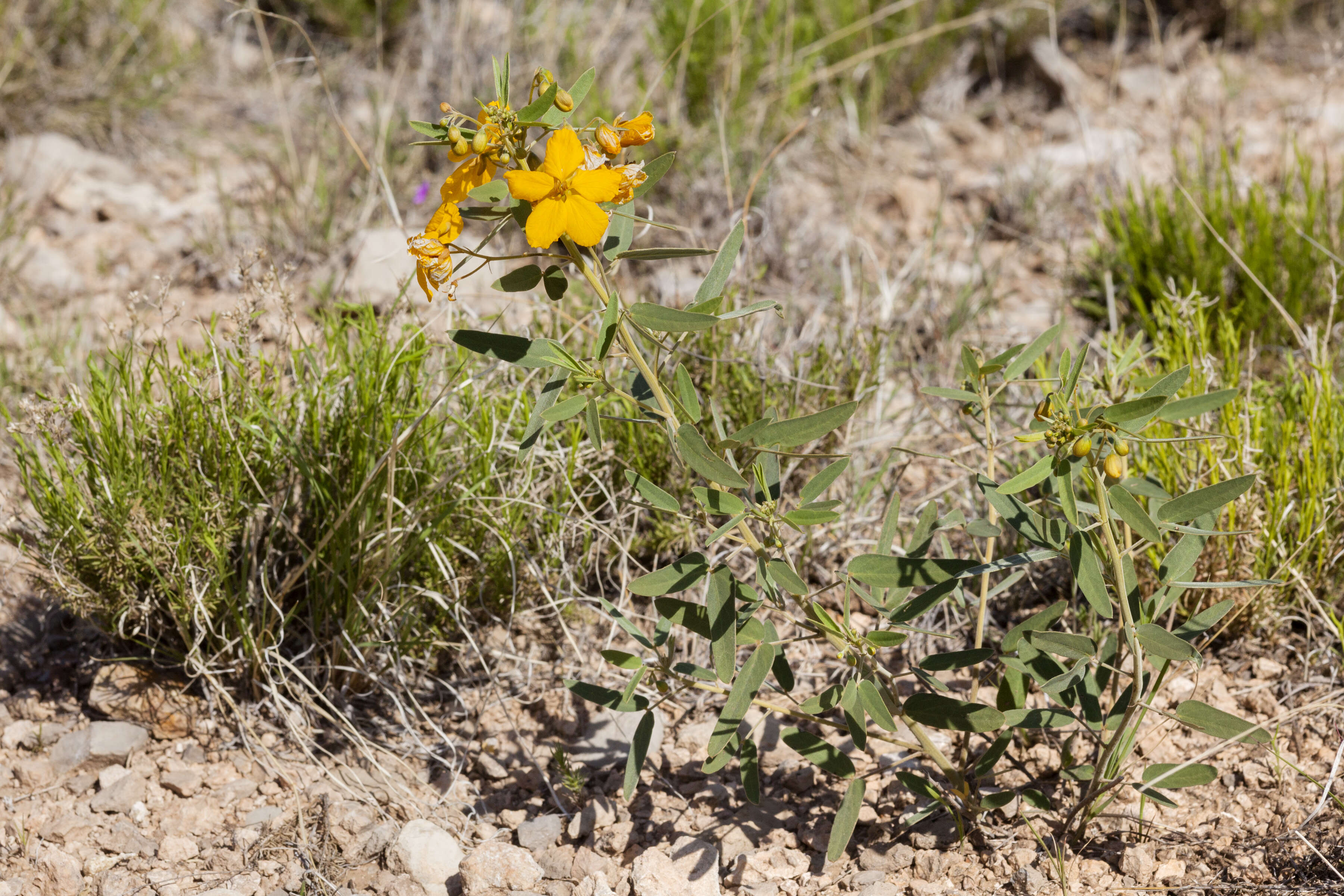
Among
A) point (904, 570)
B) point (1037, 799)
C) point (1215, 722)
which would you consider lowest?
point (1037, 799)

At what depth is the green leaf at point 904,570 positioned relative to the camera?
55.1 inches

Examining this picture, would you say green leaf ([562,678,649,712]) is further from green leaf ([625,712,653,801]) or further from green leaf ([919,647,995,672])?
green leaf ([919,647,995,672])

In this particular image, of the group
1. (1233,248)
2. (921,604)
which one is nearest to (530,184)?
(921,604)

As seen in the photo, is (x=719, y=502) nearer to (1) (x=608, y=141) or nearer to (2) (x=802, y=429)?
(2) (x=802, y=429)

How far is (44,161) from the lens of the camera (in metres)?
3.76

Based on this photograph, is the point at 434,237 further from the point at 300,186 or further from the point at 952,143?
the point at 952,143

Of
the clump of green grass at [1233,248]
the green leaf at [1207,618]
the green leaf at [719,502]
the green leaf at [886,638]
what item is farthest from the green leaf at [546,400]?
the clump of green grass at [1233,248]

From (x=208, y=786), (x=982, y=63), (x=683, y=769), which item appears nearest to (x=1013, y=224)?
(x=982, y=63)

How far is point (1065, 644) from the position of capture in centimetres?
144

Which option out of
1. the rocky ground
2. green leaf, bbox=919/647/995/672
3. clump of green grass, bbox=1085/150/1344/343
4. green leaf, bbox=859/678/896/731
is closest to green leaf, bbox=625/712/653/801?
the rocky ground

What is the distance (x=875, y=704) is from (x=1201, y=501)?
531mm

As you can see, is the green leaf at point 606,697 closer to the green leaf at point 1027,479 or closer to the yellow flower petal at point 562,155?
the green leaf at point 1027,479

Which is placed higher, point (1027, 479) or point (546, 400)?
point (546, 400)

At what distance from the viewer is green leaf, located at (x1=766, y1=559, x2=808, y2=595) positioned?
1.39 metres
